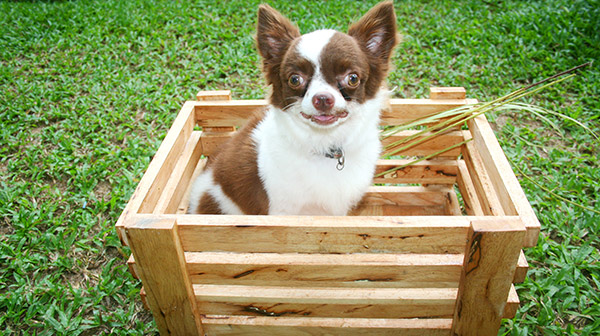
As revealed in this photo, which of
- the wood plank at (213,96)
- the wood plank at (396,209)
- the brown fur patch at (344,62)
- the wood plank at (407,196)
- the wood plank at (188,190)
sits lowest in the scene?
the wood plank at (396,209)

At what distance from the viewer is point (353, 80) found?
2.19 meters

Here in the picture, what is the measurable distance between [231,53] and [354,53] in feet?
11.5

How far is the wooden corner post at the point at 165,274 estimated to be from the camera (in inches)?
70.7

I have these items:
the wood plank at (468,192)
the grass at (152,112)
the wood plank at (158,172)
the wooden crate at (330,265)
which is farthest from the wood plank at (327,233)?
the grass at (152,112)

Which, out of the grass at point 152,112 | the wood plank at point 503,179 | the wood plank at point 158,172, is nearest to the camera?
the wood plank at point 503,179

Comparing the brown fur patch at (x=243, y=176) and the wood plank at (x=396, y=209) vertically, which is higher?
the brown fur patch at (x=243, y=176)

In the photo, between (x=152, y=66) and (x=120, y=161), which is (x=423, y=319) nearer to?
(x=120, y=161)

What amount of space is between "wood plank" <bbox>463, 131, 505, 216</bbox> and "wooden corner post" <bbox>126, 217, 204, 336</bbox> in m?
1.68

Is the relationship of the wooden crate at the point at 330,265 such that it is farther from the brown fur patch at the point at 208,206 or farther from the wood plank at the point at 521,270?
the brown fur patch at the point at 208,206

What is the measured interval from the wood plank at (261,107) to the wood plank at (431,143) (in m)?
0.14

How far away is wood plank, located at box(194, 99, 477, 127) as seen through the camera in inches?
118

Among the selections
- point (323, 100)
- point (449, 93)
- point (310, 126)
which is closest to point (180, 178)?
point (310, 126)

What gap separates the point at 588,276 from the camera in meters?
2.84

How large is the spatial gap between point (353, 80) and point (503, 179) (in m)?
0.93
